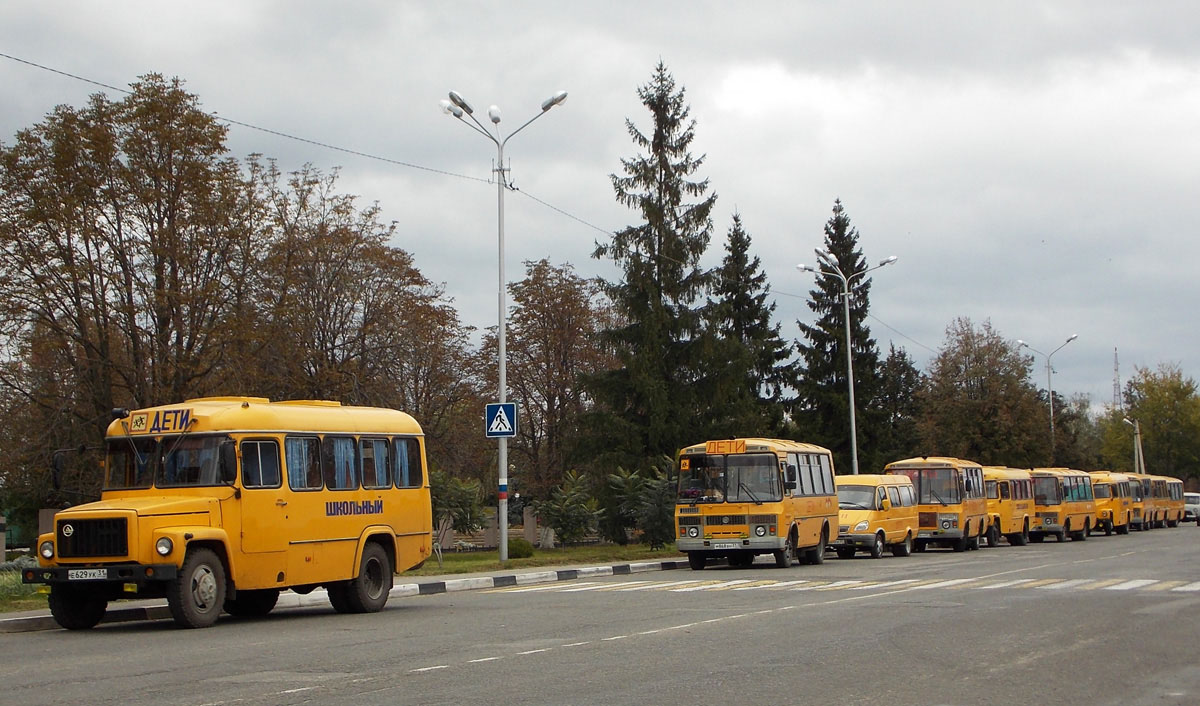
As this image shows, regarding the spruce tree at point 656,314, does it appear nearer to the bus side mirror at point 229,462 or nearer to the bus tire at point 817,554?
the bus tire at point 817,554

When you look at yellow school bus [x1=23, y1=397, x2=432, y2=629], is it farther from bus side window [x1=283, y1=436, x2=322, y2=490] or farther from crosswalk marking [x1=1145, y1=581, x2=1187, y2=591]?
crosswalk marking [x1=1145, y1=581, x2=1187, y2=591]

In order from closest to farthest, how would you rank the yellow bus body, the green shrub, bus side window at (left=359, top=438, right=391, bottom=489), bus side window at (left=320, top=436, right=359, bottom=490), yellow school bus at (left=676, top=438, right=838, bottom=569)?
bus side window at (left=320, top=436, right=359, bottom=490) < bus side window at (left=359, top=438, right=391, bottom=489) < yellow school bus at (left=676, top=438, right=838, bottom=569) < the yellow bus body < the green shrub

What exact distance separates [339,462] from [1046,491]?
1510 inches

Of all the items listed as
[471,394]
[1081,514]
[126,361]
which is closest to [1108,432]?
[1081,514]

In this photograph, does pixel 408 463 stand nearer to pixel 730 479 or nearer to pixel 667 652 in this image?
pixel 667 652

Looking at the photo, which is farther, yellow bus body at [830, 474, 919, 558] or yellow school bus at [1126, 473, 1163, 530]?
yellow school bus at [1126, 473, 1163, 530]

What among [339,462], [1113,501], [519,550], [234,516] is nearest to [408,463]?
[339,462]

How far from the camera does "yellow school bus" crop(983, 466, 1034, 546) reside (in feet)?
145

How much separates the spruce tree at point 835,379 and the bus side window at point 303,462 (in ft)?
181

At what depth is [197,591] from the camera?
48.6 ft

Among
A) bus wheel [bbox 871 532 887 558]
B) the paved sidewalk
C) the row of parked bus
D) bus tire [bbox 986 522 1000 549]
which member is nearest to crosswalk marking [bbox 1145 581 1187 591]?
the row of parked bus

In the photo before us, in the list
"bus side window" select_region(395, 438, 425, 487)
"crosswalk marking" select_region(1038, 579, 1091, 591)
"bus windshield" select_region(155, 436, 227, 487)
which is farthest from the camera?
"crosswalk marking" select_region(1038, 579, 1091, 591)

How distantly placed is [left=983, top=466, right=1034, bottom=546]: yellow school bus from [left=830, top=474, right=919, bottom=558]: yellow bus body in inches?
325

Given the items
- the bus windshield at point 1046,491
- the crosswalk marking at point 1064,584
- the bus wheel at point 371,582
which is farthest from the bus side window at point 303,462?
the bus windshield at point 1046,491
